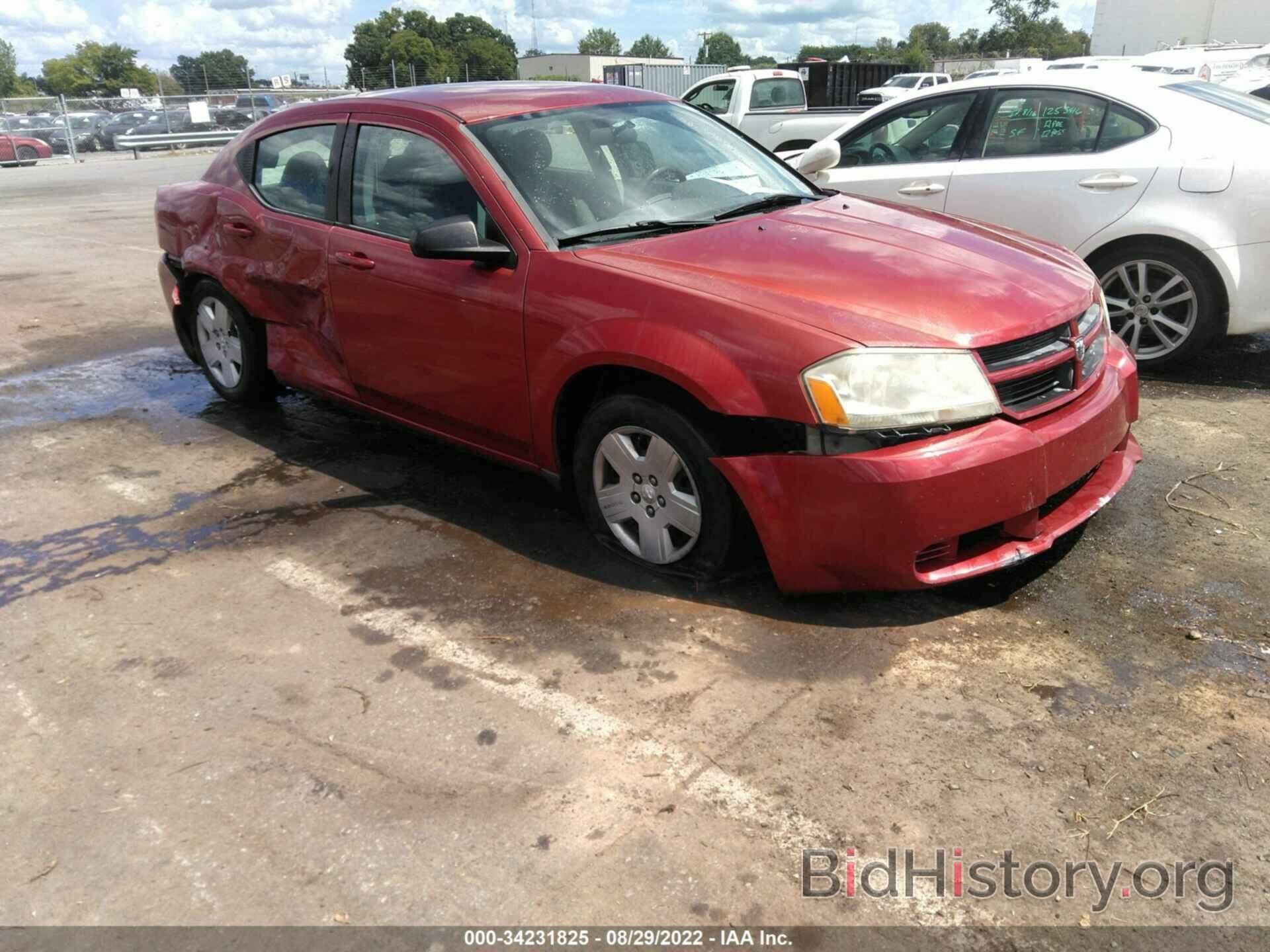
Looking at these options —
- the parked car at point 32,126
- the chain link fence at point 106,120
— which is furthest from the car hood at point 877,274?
the parked car at point 32,126

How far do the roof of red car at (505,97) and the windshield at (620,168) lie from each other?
0.21ft

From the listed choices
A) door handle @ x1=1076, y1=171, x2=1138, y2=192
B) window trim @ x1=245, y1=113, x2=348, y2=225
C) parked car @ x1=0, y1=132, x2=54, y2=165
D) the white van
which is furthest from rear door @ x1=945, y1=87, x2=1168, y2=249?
parked car @ x1=0, y1=132, x2=54, y2=165

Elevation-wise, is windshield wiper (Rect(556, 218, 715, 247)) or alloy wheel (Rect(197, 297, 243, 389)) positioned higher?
windshield wiper (Rect(556, 218, 715, 247))

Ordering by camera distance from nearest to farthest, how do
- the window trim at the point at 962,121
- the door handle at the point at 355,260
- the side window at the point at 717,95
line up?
the door handle at the point at 355,260, the window trim at the point at 962,121, the side window at the point at 717,95

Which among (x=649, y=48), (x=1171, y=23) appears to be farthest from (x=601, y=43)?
(x=1171, y=23)

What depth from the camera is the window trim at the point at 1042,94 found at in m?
5.65

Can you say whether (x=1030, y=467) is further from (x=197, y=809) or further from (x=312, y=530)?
(x=312, y=530)

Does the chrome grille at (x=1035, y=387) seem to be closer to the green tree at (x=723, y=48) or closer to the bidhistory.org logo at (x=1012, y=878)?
the bidhistory.org logo at (x=1012, y=878)

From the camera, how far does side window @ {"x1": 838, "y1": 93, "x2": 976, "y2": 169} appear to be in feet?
20.7

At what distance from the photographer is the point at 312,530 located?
14.0 feet

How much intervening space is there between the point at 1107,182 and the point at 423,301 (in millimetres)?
3931

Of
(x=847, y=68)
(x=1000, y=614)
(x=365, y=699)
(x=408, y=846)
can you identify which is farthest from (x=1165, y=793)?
(x=847, y=68)

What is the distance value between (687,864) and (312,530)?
2490mm

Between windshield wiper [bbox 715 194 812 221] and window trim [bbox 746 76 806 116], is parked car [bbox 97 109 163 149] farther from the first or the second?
windshield wiper [bbox 715 194 812 221]
